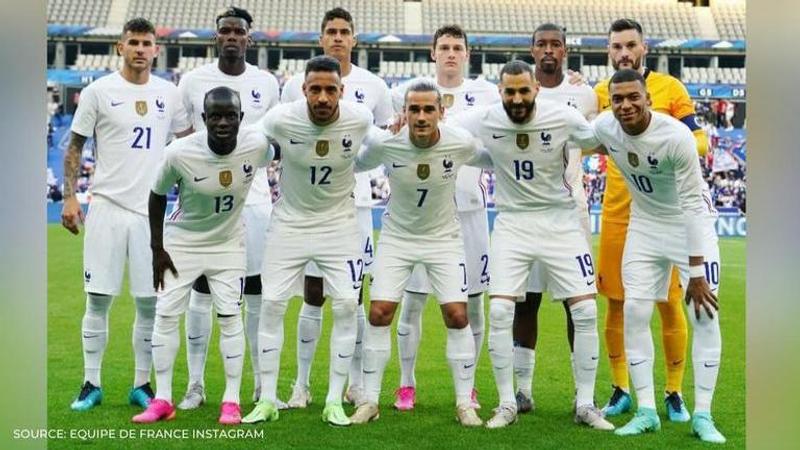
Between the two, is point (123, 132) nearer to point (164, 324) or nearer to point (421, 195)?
point (164, 324)

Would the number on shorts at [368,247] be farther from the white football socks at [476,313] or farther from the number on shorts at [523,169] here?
the number on shorts at [523,169]

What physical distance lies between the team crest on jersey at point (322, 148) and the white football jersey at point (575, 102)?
57.6 inches

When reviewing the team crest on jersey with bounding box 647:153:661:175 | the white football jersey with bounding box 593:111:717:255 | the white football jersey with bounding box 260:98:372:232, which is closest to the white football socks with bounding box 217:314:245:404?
the white football jersey with bounding box 260:98:372:232

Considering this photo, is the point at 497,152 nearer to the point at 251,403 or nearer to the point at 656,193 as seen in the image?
the point at 656,193

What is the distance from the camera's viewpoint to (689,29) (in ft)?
105

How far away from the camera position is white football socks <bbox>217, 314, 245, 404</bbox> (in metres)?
5.13

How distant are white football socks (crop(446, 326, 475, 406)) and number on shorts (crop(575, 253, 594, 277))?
0.72 m

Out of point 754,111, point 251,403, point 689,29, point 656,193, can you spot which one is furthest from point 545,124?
point 689,29

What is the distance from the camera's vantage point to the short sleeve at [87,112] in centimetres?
559

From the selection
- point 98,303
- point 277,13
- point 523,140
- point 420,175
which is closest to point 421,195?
point 420,175

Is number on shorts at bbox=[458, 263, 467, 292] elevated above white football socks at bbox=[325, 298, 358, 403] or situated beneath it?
elevated above

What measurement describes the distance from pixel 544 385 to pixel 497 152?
7.25 feet

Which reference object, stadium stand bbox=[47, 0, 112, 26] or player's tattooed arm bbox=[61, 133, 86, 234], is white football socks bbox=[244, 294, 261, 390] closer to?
player's tattooed arm bbox=[61, 133, 86, 234]

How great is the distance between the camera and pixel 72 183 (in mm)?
5664
